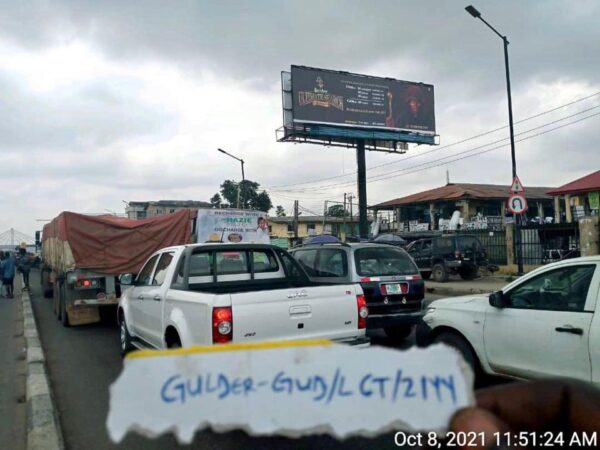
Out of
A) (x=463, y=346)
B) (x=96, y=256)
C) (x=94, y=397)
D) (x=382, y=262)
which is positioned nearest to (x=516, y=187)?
(x=382, y=262)

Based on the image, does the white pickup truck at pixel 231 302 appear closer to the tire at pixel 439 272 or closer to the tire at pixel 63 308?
the tire at pixel 63 308

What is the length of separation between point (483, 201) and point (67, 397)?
38939 millimetres

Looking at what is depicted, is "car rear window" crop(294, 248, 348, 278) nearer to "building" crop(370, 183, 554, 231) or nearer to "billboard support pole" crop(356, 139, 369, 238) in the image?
"building" crop(370, 183, 554, 231)

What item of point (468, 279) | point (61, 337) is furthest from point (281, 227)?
point (61, 337)

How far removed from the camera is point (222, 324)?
460cm

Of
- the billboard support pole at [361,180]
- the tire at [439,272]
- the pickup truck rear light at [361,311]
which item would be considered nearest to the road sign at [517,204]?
the tire at [439,272]

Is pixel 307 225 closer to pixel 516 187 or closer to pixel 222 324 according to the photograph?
pixel 516 187

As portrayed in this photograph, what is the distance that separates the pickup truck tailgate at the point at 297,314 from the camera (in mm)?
4711

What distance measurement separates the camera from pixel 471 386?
2102 millimetres

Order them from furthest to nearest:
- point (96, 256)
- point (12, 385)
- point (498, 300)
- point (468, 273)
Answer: point (468, 273) < point (96, 256) < point (12, 385) < point (498, 300)

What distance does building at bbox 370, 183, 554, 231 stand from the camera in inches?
1506

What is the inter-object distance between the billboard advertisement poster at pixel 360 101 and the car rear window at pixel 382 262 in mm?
25725

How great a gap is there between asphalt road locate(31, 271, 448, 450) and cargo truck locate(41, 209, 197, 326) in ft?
1.77

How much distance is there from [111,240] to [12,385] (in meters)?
4.83
